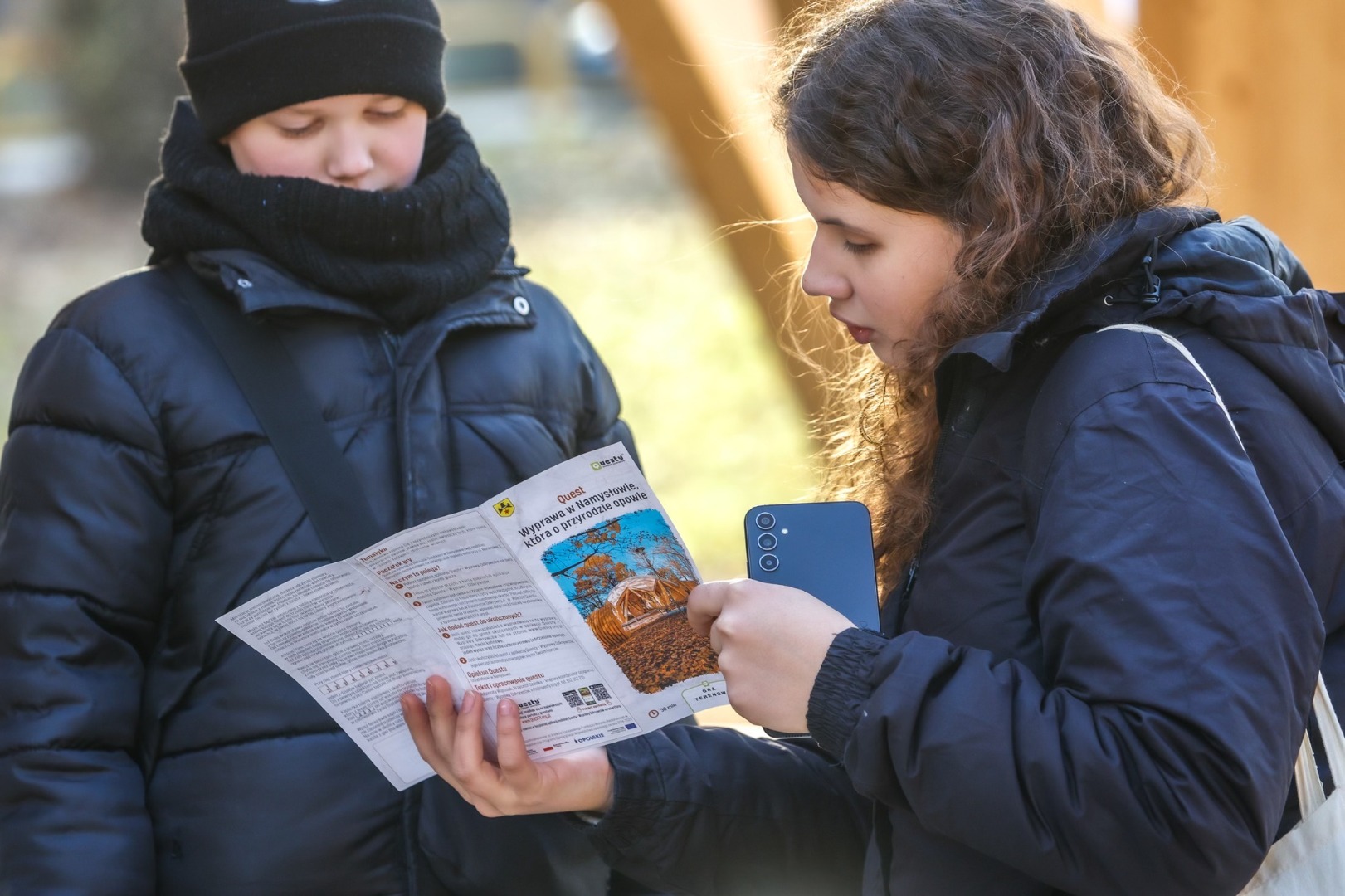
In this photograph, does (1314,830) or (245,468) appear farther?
(245,468)

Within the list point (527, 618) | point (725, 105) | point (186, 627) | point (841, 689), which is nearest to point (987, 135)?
point (841, 689)

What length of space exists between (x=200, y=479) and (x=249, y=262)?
322mm

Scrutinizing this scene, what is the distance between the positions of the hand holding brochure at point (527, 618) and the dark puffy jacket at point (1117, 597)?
0.86 feet

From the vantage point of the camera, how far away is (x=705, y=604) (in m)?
1.52

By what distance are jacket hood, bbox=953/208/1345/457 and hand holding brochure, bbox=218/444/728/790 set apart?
423 mm

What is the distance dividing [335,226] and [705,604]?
0.86 meters

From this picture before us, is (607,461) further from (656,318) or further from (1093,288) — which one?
(656,318)

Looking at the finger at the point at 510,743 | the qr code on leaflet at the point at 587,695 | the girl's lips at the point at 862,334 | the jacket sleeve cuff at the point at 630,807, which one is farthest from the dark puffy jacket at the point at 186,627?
the girl's lips at the point at 862,334

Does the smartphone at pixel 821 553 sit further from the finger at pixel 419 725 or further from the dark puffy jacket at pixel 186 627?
the dark puffy jacket at pixel 186 627

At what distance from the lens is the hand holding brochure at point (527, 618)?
1.50 m

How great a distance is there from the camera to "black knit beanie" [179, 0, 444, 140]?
2.02 meters

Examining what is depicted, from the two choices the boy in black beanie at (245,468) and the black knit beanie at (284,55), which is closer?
the boy in black beanie at (245,468)

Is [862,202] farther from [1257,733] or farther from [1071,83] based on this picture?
[1257,733]

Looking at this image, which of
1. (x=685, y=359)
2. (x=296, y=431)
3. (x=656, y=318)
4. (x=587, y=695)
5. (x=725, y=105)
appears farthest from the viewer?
(x=656, y=318)
